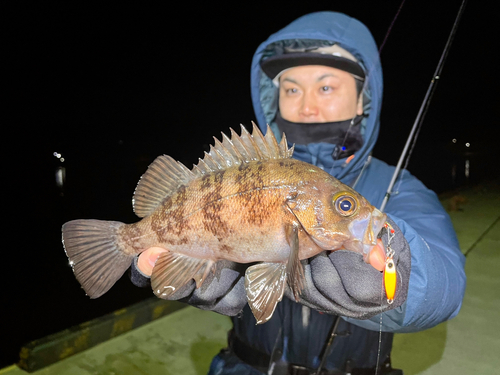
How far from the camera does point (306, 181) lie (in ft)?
4.43

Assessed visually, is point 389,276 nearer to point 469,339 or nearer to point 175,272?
point 175,272

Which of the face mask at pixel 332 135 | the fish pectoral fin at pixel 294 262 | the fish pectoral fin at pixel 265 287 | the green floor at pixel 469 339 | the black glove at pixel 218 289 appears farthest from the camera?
the green floor at pixel 469 339

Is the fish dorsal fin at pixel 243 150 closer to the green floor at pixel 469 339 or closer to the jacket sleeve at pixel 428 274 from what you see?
the jacket sleeve at pixel 428 274

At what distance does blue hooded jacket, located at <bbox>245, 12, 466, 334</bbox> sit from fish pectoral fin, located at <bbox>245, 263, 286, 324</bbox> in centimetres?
63

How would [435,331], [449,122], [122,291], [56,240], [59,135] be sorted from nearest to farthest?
[435,331] < [122,291] < [56,240] < [59,135] < [449,122]

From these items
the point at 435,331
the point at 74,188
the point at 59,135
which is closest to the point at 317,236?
the point at 435,331

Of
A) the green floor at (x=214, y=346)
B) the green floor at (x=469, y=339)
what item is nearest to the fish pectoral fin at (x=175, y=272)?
the green floor at (x=214, y=346)

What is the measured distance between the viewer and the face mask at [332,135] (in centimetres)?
225

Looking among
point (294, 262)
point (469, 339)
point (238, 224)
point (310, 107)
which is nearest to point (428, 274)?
point (294, 262)

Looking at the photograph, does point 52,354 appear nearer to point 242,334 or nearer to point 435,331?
point 242,334

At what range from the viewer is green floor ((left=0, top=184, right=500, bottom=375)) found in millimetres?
Answer: 2965

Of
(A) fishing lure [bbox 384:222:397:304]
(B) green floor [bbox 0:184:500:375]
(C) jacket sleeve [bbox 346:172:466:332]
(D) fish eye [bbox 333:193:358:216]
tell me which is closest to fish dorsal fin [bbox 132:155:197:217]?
(D) fish eye [bbox 333:193:358:216]

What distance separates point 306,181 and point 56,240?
A: 10786 millimetres

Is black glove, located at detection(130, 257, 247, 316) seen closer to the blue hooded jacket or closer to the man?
the man
